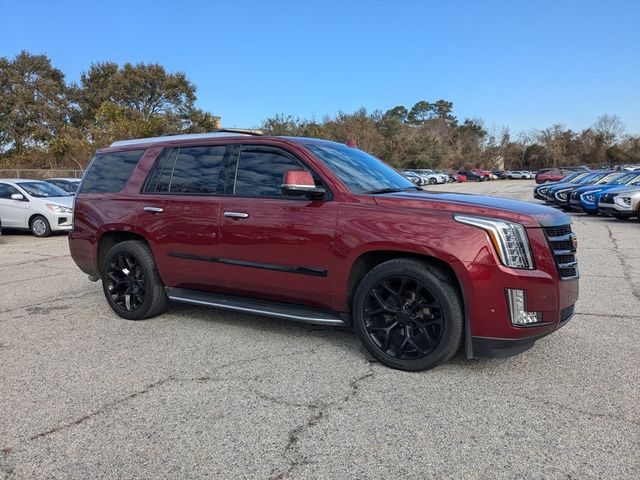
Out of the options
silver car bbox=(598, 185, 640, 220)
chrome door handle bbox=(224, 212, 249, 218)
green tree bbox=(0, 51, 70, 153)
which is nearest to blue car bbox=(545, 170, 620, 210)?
silver car bbox=(598, 185, 640, 220)

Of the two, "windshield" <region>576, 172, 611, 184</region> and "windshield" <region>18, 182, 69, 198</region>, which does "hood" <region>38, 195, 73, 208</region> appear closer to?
"windshield" <region>18, 182, 69, 198</region>

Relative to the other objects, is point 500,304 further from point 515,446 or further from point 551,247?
point 515,446

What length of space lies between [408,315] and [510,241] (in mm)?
912

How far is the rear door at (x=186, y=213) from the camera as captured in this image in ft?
15.3

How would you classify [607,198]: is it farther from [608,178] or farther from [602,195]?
[608,178]

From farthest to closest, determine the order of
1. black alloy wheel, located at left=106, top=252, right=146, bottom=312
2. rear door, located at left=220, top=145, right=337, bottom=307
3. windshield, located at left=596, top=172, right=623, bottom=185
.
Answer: windshield, located at left=596, top=172, right=623, bottom=185 < black alloy wheel, located at left=106, top=252, right=146, bottom=312 < rear door, located at left=220, top=145, right=337, bottom=307

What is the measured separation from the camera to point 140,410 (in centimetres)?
326

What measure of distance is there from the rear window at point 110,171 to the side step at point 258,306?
133 cm

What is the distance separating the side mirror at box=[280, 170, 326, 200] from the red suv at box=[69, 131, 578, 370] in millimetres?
11

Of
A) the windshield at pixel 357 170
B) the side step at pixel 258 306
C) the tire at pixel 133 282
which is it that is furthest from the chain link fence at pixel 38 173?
the windshield at pixel 357 170

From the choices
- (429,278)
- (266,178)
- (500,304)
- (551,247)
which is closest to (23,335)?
(266,178)

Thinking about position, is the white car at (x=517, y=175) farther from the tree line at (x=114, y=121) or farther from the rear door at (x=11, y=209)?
the rear door at (x=11, y=209)

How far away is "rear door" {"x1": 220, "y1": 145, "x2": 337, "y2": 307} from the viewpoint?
13.4ft

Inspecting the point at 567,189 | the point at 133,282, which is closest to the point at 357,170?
the point at 133,282
